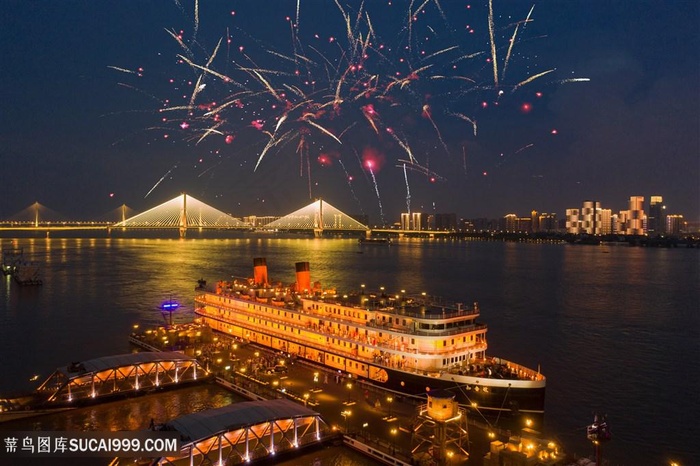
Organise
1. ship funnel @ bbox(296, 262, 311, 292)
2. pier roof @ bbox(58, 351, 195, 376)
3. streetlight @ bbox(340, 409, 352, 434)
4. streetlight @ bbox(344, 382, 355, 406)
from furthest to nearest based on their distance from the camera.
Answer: ship funnel @ bbox(296, 262, 311, 292)
pier roof @ bbox(58, 351, 195, 376)
streetlight @ bbox(344, 382, 355, 406)
streetlight @ bbox(340, 409, 352, 434)

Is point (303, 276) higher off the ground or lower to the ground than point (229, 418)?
higher

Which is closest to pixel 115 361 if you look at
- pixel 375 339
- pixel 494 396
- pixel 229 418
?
pixel 229 418

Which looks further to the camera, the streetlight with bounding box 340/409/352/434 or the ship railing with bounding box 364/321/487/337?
the ship railing with bounding box 364/321/487/337

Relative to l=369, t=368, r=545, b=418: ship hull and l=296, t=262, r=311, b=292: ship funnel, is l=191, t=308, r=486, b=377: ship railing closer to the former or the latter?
l=369, t=368, r=545, b=418: ship hull

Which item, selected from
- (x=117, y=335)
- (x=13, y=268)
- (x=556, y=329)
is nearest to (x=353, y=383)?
(x=117, y=335)

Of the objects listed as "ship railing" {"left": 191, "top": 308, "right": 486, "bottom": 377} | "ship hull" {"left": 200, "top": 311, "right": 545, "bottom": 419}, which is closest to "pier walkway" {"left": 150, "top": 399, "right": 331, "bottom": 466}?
"ship hull" {"left": 200, "top": 311, "right": 545, "bottom": 419}

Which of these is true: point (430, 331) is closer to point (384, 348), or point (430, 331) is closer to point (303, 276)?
point (384, 348)
